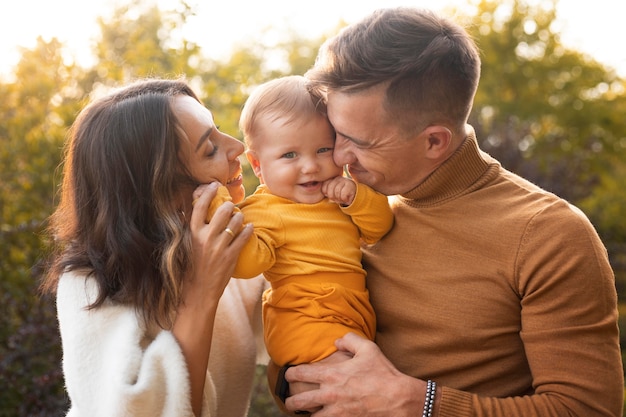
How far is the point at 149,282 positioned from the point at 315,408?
2.45 ft

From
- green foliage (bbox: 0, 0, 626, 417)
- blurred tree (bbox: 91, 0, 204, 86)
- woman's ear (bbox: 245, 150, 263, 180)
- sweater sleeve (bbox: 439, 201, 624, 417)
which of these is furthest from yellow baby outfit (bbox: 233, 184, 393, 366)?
green foliage (bbox: 0, 0, 626, 417)

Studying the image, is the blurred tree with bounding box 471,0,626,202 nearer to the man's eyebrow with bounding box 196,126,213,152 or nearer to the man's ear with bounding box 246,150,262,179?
the man's ear with bounding box 246,150,262,179

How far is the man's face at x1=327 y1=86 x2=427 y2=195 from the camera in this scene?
2498 millimetres

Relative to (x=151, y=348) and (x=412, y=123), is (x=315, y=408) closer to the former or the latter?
(x=151, y=348)

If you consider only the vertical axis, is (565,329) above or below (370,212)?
below

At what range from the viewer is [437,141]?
2570 millimetres

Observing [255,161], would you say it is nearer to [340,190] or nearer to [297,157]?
[297,157]

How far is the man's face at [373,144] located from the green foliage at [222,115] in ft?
3.18

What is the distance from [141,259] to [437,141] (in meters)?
1.17

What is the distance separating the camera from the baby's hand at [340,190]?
99.3 inches

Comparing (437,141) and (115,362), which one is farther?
(437,141)

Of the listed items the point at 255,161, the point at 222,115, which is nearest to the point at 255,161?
the point at 255,161

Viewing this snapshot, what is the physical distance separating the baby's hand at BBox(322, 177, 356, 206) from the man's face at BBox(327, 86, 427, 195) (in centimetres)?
8

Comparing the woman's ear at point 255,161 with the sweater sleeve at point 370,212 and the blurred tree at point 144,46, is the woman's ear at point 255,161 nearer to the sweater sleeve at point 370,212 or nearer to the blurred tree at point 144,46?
the sweater sleeve at point 370,212
